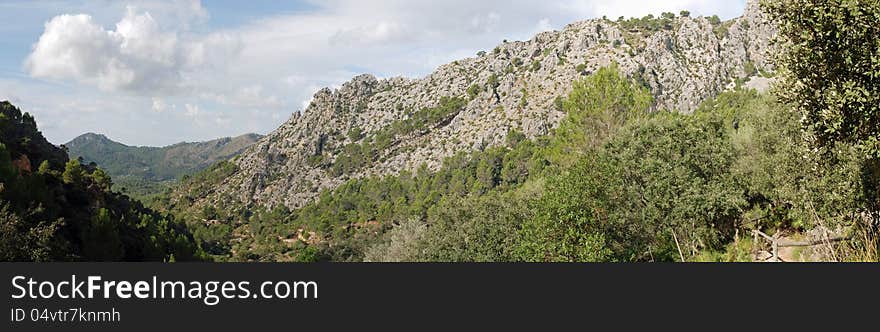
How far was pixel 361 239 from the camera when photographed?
117 meters

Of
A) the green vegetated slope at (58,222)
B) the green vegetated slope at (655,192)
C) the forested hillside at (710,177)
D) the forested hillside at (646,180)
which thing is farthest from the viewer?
the green vegetated slope at (58,222)

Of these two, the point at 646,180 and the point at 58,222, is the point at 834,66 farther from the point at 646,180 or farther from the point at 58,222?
the point at 58,222

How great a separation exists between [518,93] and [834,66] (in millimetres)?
151933

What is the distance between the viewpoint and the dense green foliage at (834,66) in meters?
10.2

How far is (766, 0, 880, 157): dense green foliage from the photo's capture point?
403 inches

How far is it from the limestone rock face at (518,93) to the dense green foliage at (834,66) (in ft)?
378

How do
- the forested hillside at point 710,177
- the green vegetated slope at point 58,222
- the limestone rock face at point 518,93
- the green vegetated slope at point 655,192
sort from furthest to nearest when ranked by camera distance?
the limestone rock face at point 518,93
the green vegetated slope at point 58,222
the green vegetated slope at point 655,192
the forested hillside at point 710,177

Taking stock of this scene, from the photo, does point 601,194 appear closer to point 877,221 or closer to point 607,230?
point 607,230

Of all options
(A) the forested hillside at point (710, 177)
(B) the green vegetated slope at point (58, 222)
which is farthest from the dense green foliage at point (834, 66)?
(B) the green vegetated slope at point (58, 222)

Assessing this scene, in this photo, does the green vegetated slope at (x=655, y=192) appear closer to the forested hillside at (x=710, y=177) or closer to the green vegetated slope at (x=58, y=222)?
the forested hillside at (x=710, y=177)

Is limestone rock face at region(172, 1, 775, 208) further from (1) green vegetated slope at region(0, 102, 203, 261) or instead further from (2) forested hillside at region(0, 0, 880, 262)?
(1) green vegetated slope at region(0, 102, 203, 261)

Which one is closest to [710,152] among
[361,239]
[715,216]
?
[715,216]

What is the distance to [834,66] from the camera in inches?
429

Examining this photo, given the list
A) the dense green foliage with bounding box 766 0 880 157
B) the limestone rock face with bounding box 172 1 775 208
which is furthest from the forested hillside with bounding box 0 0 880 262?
the limestone rock face with bounding box 172 1 775 208
